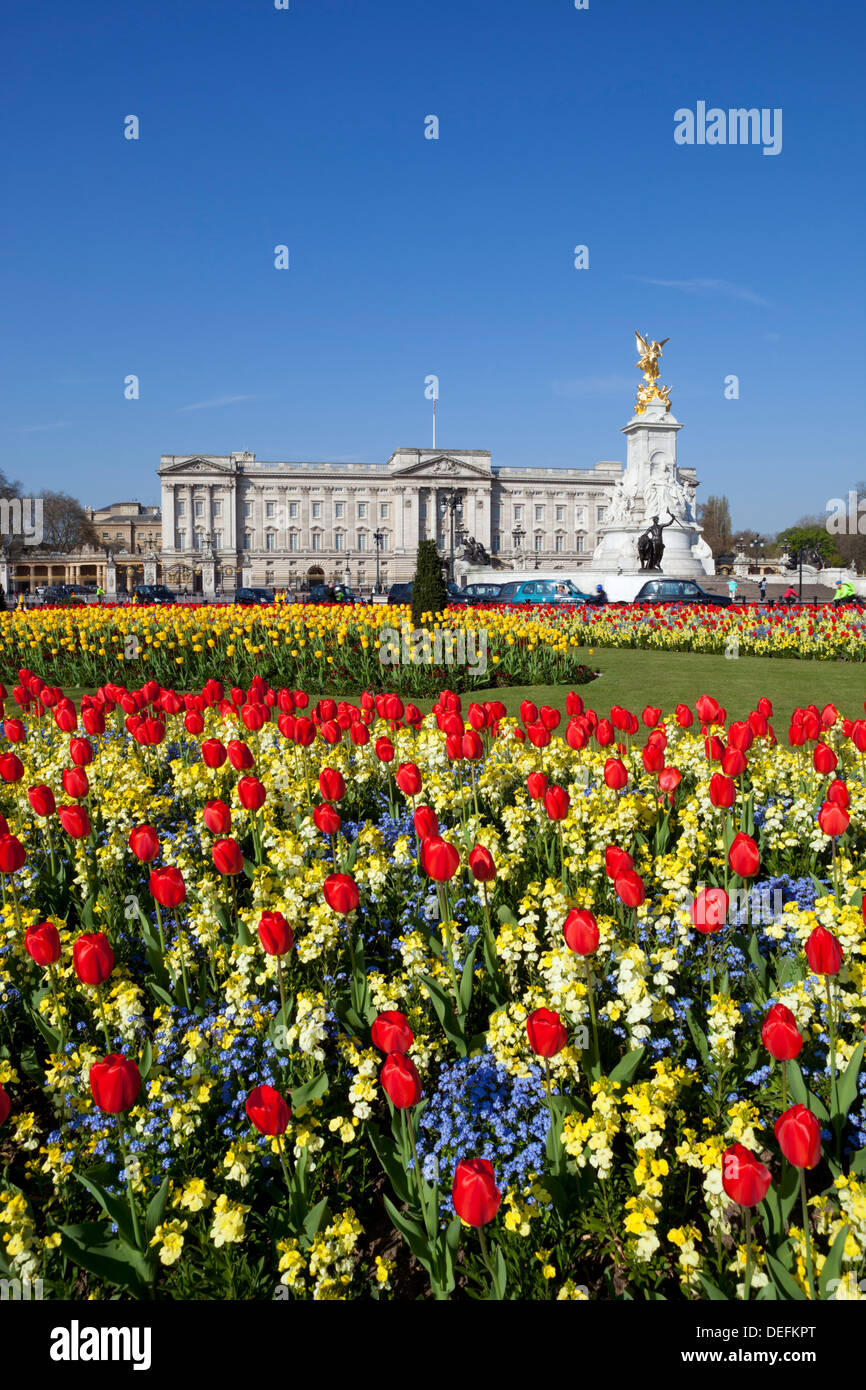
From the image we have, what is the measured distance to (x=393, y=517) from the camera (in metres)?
102

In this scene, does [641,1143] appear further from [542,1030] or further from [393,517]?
[393,517]

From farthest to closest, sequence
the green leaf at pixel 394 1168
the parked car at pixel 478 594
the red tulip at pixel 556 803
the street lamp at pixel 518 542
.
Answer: the street lamp at pixel 518 542
the parked car at pixel 478 594
the red tulip at pixel 556 803
the green leaf at pixel 394 1168

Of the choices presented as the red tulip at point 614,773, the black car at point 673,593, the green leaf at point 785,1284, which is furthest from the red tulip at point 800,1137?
the black car at point 673,593

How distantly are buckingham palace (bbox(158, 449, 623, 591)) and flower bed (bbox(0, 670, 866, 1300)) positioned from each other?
94136 mm

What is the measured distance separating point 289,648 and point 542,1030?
11.6 metres

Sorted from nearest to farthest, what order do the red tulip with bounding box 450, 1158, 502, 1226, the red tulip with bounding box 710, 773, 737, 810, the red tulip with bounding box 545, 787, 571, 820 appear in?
1. the red tulip with bounding box 450, 1158, 502, 1226
2. the red tulip with bounding box 545, 787, 571, 820
3. the red tulip with bounding box 710, 773, 737, 810

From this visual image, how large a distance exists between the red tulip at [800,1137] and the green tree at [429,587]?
1560cm

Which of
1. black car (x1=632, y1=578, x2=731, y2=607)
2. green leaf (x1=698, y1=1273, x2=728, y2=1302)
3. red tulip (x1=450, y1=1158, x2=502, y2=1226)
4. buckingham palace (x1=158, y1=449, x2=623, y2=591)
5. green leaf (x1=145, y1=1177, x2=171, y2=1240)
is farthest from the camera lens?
buckingham palace (x1=158, y1=449, x2=623, y2=591)

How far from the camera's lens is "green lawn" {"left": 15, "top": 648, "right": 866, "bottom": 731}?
448 inches

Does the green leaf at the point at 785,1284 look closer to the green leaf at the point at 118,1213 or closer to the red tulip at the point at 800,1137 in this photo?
the red tulip at the point at 800,1137

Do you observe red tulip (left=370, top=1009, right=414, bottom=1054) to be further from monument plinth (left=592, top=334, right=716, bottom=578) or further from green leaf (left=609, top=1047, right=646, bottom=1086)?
monument plinth (left=592, top=334, right=716, bottom=578)

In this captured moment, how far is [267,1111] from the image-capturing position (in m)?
1.86

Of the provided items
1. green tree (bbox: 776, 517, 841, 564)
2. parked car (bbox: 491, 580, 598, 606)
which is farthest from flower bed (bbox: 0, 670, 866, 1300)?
green tree (bbox: 776, 517, 841, 564)

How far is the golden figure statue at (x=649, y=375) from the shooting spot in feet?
135
